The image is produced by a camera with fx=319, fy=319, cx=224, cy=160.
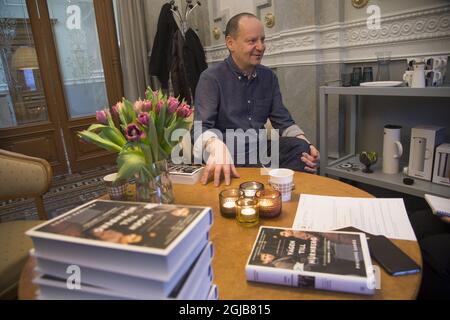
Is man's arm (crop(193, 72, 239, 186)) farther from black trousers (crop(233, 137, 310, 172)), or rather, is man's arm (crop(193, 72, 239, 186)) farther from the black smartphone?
the black smartphone

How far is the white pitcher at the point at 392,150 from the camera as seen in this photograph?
1788mm

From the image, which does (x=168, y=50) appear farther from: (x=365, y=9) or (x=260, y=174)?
(x=260, y=174)

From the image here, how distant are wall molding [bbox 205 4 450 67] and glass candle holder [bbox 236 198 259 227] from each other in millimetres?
1507

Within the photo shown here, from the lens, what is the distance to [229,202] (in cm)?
94

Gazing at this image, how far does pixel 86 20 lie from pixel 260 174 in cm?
314

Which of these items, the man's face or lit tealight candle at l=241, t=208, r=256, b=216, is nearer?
lit tealight candle at l=241, t=208, r=256, b=216

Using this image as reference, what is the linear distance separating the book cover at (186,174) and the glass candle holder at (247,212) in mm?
362

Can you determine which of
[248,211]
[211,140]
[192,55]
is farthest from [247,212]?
[192,55]

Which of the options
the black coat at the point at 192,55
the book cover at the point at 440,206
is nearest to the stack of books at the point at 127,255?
the book cover at the point at 440,206

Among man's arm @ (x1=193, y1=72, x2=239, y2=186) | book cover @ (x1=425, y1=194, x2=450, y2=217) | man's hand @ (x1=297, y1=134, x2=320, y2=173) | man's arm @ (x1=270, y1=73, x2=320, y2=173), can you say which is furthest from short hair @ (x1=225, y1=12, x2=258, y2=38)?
book cover @ (x1=425, y1=194, x2=450, y2=217)

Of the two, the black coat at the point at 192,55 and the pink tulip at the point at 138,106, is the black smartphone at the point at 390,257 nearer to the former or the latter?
the pink tulip at the point at 138,106

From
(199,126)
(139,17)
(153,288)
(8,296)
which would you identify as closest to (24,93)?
(139,17)

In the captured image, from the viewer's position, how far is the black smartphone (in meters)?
0.64

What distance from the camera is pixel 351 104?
2.13 meters
